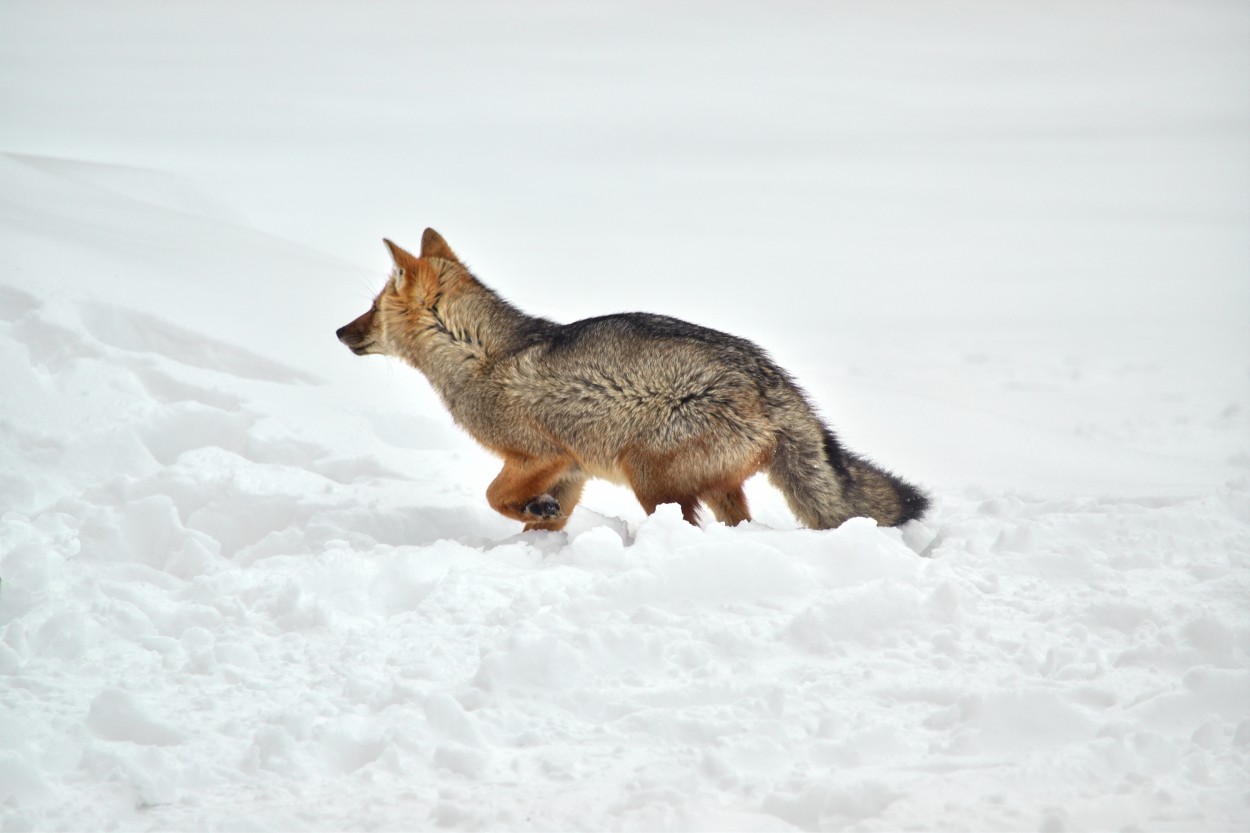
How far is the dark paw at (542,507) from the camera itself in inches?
264

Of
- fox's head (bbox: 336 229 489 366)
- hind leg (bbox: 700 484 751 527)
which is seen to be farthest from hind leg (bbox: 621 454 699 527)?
fox's head (bbox: 336 229 489 366)

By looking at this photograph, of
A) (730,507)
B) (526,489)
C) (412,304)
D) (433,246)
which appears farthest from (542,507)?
(433,246)

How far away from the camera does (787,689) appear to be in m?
4.68

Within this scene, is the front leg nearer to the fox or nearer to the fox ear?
the fox

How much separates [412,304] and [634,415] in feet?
5.49

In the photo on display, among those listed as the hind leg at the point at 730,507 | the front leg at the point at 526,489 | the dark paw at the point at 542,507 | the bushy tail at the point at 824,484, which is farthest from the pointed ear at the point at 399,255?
the bushy tail at the point at 824,484

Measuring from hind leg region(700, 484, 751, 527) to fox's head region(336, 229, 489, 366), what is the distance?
6.08 ft

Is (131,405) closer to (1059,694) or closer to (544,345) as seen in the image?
(544,345)

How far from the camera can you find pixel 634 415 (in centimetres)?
629

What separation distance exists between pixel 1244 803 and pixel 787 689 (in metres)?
1.55

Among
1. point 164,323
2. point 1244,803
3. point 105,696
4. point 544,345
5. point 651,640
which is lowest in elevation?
point 1244,803

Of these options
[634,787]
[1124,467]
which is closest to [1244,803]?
[634,787]

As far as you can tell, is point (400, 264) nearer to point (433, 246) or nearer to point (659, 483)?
point (433, 246)

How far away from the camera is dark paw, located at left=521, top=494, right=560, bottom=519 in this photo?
6703 mm
